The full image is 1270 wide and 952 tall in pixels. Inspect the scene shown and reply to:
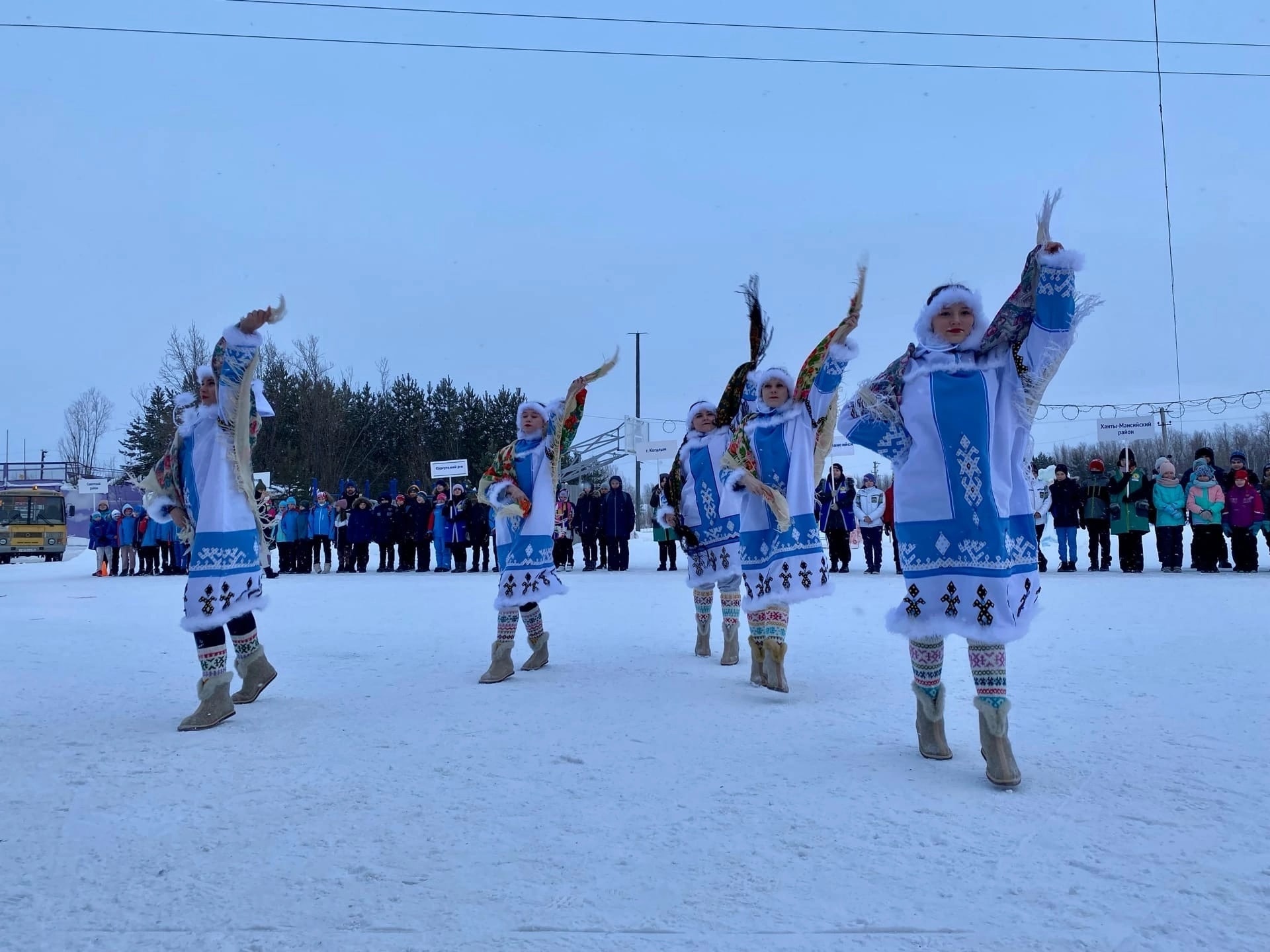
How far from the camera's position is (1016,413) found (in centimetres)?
384

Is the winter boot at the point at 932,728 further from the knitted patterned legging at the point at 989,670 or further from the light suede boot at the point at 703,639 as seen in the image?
the light suede boot at the point at 703,639

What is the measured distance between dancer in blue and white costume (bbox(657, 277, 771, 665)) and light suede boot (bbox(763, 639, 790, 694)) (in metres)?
1.10

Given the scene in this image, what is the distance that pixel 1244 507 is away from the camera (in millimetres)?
13609

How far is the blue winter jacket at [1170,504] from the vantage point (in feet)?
46.5

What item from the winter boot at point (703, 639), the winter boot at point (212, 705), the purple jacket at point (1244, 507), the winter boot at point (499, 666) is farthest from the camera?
the purple jacket at point (1244, 507)

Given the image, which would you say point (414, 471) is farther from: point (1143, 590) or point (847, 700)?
point (847, 700)

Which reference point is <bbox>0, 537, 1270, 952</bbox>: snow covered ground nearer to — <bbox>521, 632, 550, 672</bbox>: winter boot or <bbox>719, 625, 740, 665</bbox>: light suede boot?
<bbox>719, 625, 740, 665</bbox>: light suede boot

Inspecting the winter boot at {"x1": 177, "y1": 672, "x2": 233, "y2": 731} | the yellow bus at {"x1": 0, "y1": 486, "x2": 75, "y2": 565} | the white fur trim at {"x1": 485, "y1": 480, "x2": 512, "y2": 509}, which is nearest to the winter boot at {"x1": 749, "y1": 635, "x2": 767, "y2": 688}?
the white fur trim at {"x1": 485, "y1": 480, "x2": 512, "y2": 509}

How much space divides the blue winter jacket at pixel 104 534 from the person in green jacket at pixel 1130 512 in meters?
19.0

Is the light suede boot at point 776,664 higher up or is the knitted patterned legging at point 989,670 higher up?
the knitted patterned legging at point 989,670

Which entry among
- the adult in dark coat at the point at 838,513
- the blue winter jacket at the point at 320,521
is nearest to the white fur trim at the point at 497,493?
the adult in dark coat at the point at 838,513

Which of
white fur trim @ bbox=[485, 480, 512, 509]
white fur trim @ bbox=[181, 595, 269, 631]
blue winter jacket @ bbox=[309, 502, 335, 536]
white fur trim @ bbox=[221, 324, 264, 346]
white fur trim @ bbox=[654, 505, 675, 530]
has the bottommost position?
white fur trim @ bbox=[181, 595, 269, 631]

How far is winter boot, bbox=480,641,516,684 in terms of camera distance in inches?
228

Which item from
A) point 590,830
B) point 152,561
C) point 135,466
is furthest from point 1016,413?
point 135,466
